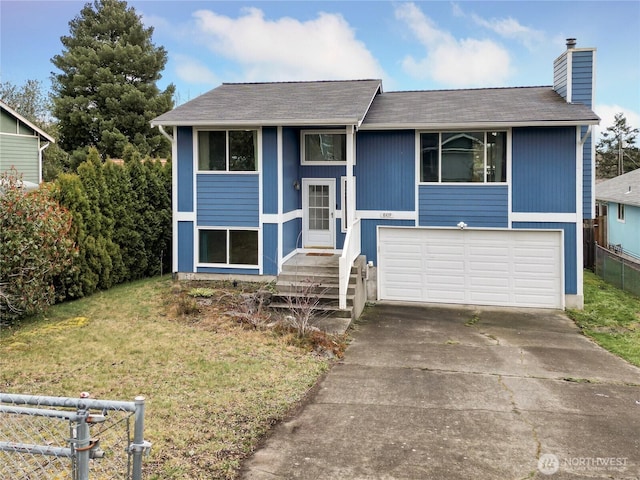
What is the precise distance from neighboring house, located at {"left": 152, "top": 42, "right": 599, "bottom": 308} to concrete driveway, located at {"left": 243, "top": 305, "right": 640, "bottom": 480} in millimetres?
3399

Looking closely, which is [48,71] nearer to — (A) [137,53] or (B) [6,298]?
(A) [137,53]

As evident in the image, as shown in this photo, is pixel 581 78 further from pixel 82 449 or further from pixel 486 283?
pixel 82 449

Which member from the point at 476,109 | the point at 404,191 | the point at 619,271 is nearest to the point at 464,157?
the point at 476,109

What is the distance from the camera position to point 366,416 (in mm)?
6367

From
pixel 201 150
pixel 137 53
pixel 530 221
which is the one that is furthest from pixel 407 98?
pixel 137 53

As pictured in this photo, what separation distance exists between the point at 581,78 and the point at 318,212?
7.82 meters

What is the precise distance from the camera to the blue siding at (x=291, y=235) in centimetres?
1349

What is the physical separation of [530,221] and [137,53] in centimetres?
2347

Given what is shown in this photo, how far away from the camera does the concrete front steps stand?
11.1 m

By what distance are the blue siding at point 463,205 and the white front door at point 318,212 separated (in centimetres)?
239

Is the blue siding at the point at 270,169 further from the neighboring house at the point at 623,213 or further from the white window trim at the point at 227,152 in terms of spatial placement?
the neighboring house at the point at 623,213

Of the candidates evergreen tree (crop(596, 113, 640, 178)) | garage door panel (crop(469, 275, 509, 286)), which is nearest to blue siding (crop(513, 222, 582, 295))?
garage door panel (crop(469, 275, 509, 286))

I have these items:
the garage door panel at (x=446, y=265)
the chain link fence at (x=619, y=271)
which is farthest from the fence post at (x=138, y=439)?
the chain link fence at (x=619, y=271)

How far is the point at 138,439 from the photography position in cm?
340
